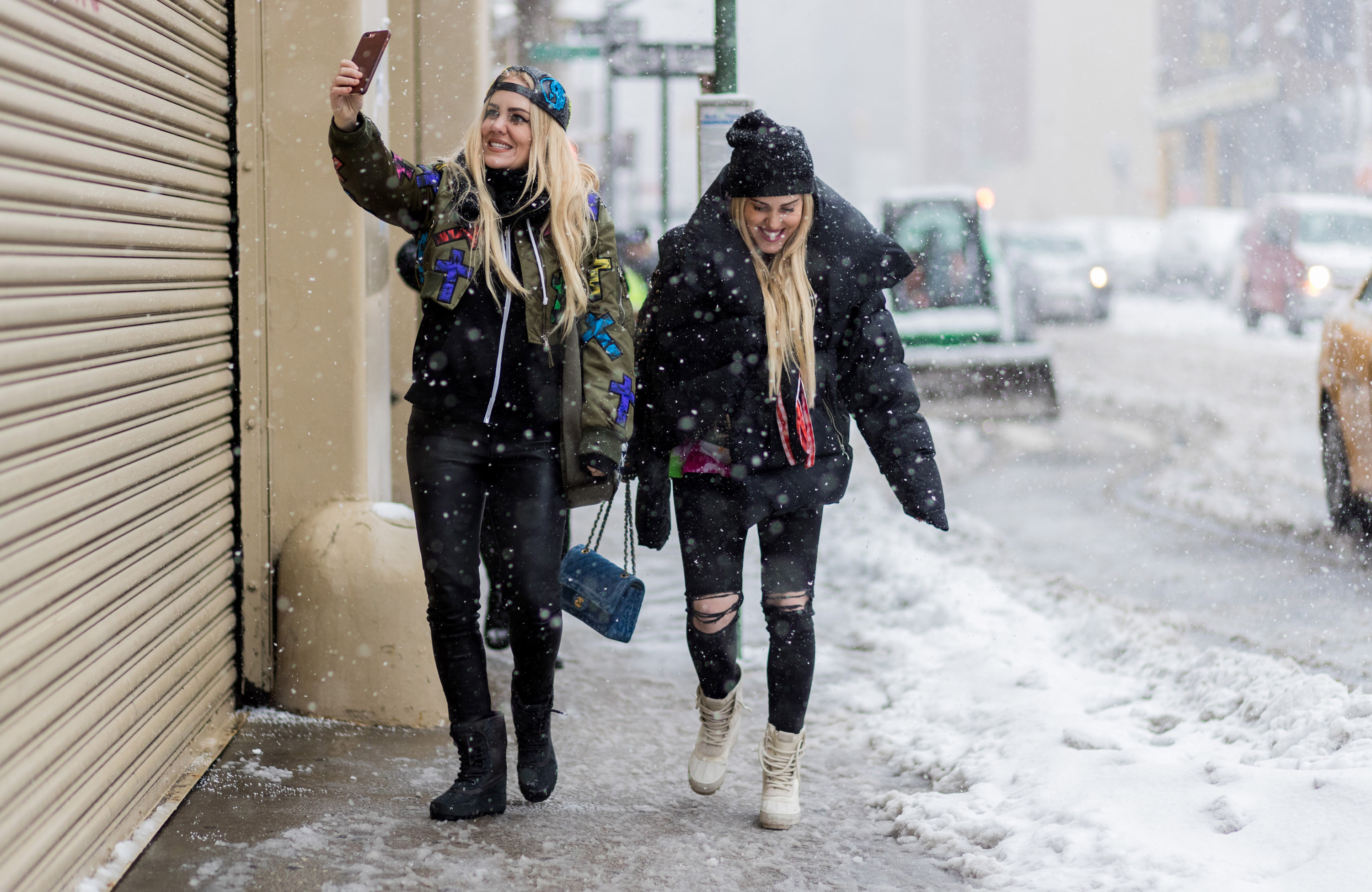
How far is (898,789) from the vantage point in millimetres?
Answer: 4113

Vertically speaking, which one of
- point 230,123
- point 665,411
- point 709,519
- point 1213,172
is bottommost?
point 709,519

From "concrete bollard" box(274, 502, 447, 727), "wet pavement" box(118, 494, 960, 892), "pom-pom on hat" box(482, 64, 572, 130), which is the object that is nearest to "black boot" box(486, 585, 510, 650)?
"wet pavement" box(118, 494, 960, 892)

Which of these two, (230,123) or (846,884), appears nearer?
(846,884)

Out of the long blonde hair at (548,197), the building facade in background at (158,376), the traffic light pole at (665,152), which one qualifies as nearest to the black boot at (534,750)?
the building facade in background at (158,376)

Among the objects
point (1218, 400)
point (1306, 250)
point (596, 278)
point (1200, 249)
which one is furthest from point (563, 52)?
point (1200, 249)

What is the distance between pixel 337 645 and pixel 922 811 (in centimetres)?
189

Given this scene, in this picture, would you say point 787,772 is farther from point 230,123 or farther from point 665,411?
point 230,123

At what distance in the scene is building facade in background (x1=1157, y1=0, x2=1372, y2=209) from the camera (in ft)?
130

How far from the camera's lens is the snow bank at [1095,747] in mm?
3287

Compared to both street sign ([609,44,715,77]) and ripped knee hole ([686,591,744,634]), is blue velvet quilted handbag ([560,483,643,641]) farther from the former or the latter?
street sign ([609,44,715,77])

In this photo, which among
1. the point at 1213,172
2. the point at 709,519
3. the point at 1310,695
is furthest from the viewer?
the point at 1213,172

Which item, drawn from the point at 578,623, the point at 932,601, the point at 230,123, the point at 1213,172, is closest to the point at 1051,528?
the point at 932,601

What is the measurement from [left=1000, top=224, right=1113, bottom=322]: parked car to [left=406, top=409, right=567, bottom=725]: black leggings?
2291 cm

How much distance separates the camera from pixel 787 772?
12.4 feet
